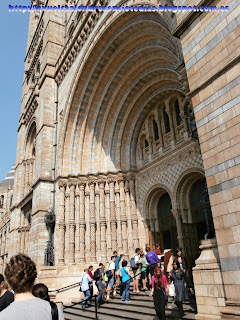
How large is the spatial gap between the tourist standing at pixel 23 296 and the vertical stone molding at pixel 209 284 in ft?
12.3

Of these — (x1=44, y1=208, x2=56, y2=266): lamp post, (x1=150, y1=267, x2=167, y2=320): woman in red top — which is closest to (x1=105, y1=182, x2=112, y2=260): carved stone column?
(x1=44, y1=208, x2=56, y2=266): lamp post

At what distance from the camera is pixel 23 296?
67.6 inches

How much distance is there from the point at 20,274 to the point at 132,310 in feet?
20.5

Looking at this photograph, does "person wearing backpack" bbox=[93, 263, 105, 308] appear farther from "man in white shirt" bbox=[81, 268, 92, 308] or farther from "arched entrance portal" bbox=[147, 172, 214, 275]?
"arched entrance portal" bbox=[147, 172, 214, 275]

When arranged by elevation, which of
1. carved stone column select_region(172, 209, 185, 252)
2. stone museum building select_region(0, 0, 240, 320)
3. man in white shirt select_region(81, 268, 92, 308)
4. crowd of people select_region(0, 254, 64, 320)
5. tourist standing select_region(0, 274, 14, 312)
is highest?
stone museum building select_region(0, 0, 240, 320)

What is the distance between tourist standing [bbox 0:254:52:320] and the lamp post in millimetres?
11668

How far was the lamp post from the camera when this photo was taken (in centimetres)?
1252

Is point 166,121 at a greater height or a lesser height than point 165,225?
greater

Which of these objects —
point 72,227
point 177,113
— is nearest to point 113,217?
point 72,227

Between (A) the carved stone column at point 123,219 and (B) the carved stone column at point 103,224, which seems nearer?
(A) the carved stone column at point 123,219

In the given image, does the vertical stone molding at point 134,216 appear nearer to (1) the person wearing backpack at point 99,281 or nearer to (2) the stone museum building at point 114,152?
(2) the stone museum building at point 114,152

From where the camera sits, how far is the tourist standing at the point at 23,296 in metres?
1.54

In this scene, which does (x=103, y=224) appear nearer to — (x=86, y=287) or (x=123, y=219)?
(x=123, y=219)

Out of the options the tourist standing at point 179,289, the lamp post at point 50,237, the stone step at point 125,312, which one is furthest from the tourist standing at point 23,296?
the lamp post at point 50,237
